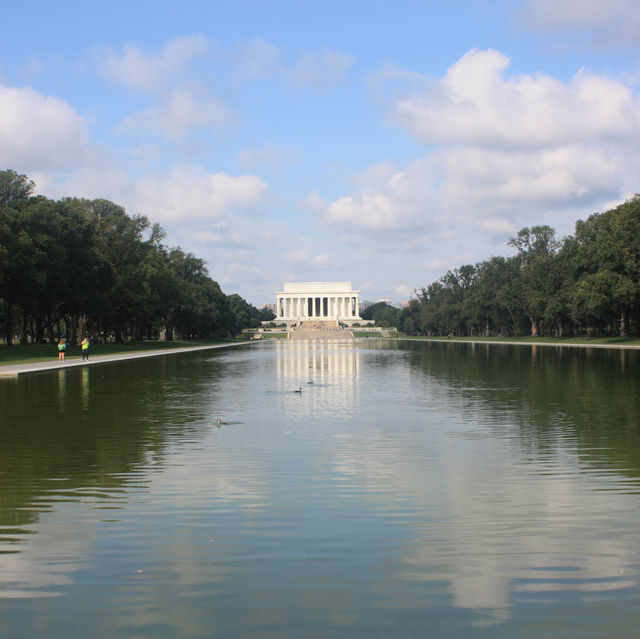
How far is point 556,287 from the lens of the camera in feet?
295

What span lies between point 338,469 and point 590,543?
4.44 m

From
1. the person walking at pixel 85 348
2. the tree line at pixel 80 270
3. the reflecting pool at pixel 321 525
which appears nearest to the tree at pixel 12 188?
the tree line at pixel 80 270

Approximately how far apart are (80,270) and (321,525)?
62454 mm

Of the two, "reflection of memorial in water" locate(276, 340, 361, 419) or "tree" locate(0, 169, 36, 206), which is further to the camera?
"tree" locate(0, 169, 36, 206)

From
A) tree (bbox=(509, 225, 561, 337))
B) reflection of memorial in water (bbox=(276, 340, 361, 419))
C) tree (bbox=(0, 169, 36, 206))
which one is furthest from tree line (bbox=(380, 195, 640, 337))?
tree (bbox=(0, 169, 36, 206))

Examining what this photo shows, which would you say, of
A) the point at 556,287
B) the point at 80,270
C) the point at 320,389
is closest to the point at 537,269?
the point at 556,287

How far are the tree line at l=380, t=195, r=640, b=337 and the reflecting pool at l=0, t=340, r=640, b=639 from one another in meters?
53.0

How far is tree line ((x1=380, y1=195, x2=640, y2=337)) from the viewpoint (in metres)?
65.9

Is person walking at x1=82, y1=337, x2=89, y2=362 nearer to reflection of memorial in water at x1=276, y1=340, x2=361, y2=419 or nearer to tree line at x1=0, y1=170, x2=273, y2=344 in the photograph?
tree line at x1=0, y1=170, x2=273, y2=344

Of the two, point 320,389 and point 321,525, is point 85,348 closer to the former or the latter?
point 320,389

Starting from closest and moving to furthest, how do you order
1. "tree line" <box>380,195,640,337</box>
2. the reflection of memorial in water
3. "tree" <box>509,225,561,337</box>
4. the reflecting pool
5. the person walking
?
the reflecting pool < the reflection of memorial in water < the person walking < "tree line" <box>380,195,640,337</box> < "tree" <box>509,225,561,337</box>

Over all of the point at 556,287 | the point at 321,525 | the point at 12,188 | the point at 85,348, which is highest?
the point at 12,188

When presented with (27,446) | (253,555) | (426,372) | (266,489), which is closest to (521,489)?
(266,489)

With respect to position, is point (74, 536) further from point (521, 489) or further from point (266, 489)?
point (521, 489)
